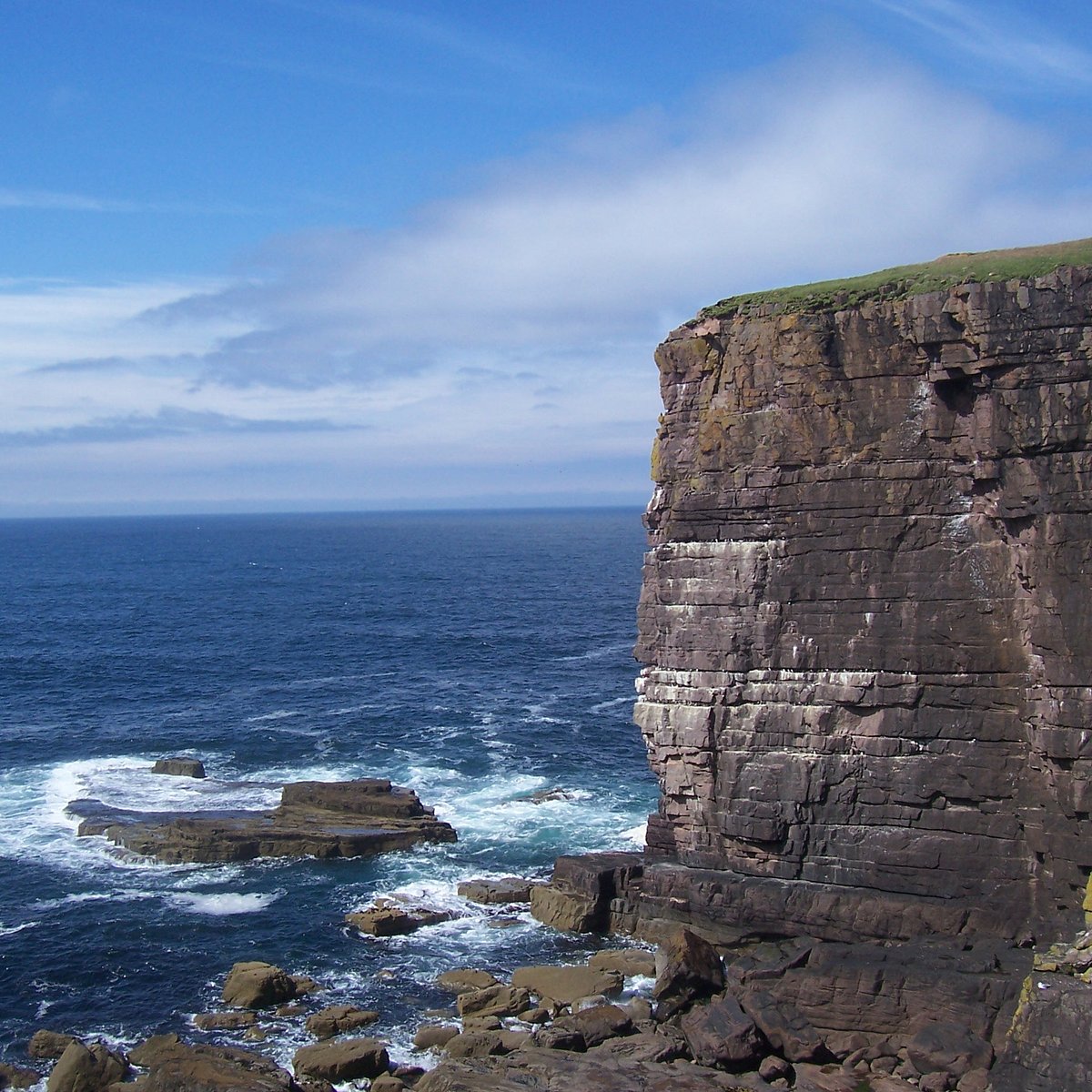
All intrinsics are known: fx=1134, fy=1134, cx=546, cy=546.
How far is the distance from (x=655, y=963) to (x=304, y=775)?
1209 inches

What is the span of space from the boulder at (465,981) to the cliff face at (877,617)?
6901 mm

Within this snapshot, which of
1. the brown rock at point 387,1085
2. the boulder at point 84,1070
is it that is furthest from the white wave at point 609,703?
the boulder at point 84,1070

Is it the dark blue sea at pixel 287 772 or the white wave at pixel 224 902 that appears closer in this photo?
the dark blue sea at pixel 287 772

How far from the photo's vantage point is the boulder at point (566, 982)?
37.7 m

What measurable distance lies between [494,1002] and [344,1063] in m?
5.87

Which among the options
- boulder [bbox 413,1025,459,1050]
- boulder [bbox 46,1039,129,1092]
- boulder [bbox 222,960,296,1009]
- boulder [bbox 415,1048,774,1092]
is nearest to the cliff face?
boulder [bbox 415,1048,774,1092]

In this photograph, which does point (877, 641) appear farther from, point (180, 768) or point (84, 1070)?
point (180, 768)

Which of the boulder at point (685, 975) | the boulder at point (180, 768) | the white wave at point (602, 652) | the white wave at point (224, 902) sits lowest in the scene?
the white wave at point (224, 902)

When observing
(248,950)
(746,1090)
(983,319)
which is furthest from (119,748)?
(983,319)

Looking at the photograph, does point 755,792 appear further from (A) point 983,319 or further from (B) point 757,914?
(A) point 983,319

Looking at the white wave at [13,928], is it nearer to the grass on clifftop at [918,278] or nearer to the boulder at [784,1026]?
the boulder at [784,1026]

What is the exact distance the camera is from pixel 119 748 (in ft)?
235

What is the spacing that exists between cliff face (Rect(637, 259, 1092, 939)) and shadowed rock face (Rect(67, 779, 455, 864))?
53.4ft

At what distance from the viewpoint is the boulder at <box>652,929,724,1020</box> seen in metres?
36.0
